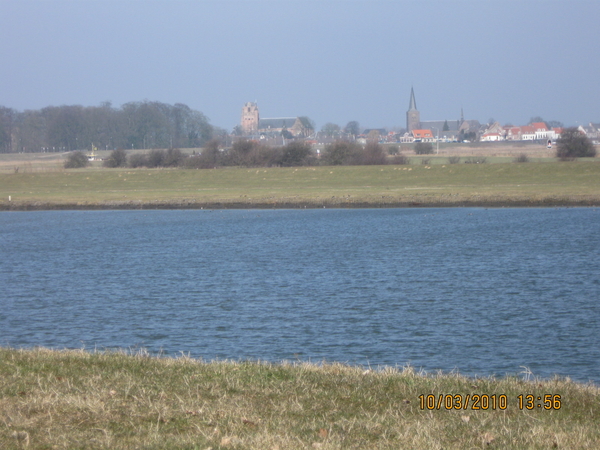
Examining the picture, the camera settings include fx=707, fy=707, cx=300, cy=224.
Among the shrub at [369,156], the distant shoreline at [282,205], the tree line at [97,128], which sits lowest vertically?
the distant shoreline at [282,205]

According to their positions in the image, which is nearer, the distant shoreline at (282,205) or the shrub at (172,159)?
the distant shoreline at (282,205)

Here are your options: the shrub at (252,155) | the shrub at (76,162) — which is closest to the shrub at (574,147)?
the shrub at (252,155)

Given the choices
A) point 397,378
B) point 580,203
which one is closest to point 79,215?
point 580,203

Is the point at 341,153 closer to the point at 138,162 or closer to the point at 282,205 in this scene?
the point at 138,162

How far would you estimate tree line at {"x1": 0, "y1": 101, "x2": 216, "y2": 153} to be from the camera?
143388 millimetres

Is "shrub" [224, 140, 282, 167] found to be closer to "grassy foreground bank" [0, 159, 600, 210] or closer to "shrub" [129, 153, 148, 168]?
"grassy foreground bank" [0, 159, 600, 210]

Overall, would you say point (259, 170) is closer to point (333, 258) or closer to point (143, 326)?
point (333, 258)
